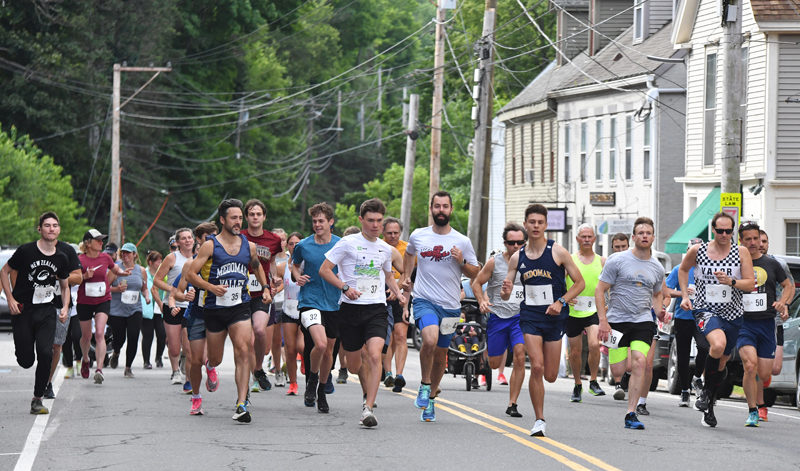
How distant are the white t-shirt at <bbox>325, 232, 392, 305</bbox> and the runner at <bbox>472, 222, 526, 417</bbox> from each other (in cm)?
96

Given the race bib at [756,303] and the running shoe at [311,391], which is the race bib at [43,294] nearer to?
the running shoe at [311,391]

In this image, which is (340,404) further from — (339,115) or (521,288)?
(339,115)

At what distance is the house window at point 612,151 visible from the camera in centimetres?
4250

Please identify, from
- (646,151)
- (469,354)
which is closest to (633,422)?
(469,354)

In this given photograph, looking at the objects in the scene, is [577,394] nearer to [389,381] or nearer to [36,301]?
[389,381]

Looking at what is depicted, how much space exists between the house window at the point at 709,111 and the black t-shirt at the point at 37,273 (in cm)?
2225

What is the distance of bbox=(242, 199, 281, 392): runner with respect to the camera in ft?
48.8

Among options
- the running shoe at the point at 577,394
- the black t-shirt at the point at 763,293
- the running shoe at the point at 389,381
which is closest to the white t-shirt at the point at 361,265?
the black t-shirt at the point at 763,293

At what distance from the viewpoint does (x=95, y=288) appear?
19.2 metres

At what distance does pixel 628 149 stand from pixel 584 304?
25.0 metres

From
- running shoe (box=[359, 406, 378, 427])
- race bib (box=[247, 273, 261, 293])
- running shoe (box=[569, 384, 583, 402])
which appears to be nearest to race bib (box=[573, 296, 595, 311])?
running shoe (box=[569, 384, 583, 402])

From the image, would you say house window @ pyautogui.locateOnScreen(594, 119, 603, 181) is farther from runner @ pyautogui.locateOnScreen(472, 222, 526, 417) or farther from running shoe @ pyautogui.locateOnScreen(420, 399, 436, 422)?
running shoe @ pyautogui.locateOnScreen(420, 399, 436, 422)

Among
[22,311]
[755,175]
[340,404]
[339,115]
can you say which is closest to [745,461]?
[340,404]

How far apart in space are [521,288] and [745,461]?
2866mm
